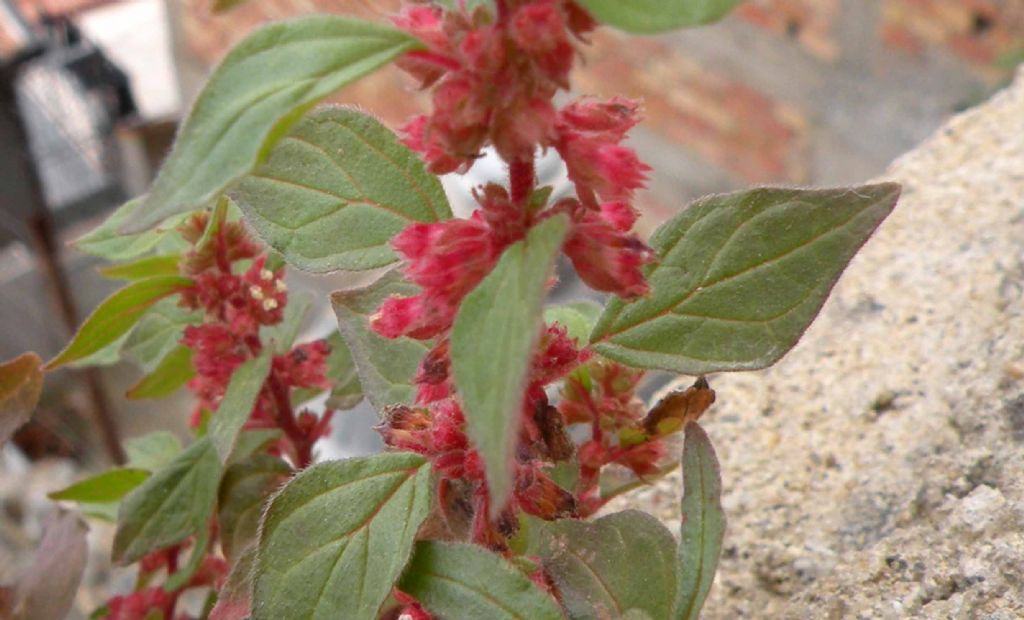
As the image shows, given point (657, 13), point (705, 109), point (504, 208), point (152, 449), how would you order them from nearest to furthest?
point (657, 13)
point (504, 208)
point (152, 449)
point (705, 109)

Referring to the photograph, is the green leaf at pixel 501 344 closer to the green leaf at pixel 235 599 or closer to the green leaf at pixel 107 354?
the green leaf at pixel 235 599

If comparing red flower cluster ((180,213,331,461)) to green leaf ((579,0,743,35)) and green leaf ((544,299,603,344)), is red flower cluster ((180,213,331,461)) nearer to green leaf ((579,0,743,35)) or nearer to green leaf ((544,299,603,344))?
green leaf ((544,299,603,344))

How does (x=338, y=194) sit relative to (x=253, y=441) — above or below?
above

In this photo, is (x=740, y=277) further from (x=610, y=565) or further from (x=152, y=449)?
(x=152, y=449)

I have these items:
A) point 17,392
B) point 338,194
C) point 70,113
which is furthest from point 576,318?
point 70,113

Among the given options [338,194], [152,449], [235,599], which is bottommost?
[152,449]

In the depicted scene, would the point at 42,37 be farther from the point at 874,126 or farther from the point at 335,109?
the point at 335,109

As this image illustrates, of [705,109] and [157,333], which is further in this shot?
[705,109]
